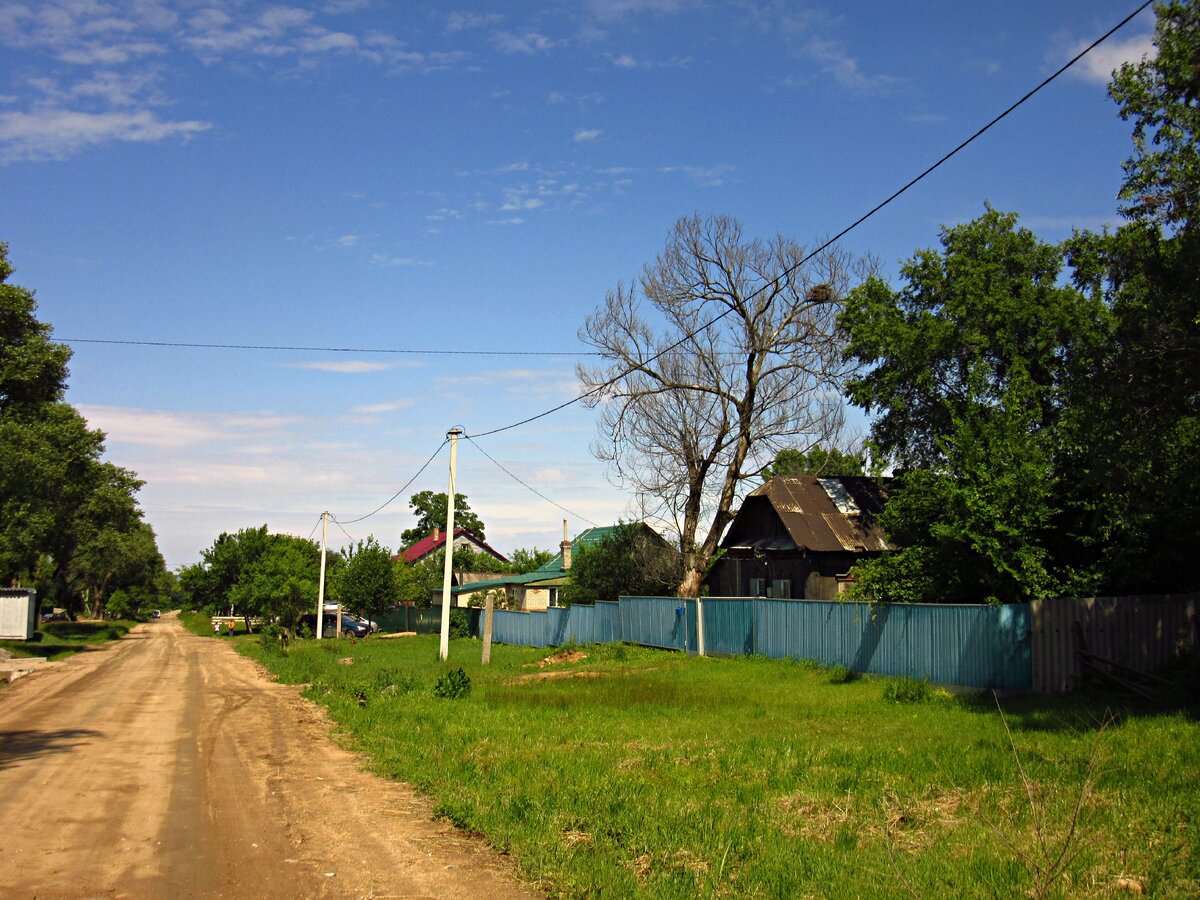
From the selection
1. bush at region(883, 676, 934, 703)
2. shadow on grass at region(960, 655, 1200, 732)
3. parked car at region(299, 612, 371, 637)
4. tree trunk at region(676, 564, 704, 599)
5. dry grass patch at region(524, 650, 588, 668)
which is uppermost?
tree trunk at region(676, 564, 704, 599)

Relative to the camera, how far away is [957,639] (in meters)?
18.6

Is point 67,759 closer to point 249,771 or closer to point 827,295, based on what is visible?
point 249,771

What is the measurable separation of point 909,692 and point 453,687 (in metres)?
9.02

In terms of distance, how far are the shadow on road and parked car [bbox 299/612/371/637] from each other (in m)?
47.1

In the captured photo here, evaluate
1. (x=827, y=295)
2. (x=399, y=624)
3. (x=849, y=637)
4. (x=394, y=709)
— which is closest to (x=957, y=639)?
(x=849, y=637)

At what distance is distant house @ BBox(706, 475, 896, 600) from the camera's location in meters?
30.8

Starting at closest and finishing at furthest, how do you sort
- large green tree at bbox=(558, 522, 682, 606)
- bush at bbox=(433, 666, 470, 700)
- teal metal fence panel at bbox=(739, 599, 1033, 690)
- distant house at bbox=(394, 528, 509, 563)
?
1. teal metal fence panel at bbox=(739, 599, 1033, 690)
2. bush at bbox=(433, 666, 470, 700)
3. large green tree at bbox=(558, 522, 682, 606)
4. distant house at bbox=(394, 528, 509, 563)

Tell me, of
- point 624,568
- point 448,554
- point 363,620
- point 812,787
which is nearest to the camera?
point 812,787

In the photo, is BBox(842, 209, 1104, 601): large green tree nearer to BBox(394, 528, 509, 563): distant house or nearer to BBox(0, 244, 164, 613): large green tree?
BBox(0, 244, 164, 613): large green tree

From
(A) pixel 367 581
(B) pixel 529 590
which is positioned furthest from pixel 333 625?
(B) pixel 529 590

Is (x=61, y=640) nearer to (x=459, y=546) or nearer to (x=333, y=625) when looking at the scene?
(x=333, y=625)

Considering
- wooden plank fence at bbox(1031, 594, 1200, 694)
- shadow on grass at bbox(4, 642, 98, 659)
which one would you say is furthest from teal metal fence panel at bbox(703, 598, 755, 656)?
shadow on grass at bbox(4, 642, 98, 659)

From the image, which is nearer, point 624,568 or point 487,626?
point 487,626

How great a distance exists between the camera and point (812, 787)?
9.95 meters
